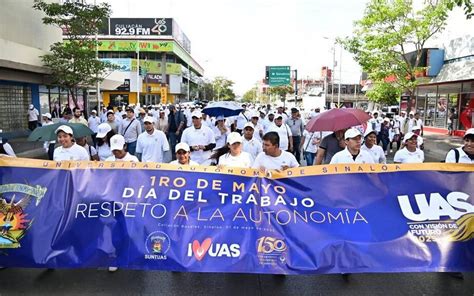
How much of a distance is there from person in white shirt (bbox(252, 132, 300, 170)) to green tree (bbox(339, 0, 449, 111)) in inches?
618

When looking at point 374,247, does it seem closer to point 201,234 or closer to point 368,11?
point 201,234

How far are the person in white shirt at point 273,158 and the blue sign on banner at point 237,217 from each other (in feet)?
2.81

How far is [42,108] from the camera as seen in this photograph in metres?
25.5

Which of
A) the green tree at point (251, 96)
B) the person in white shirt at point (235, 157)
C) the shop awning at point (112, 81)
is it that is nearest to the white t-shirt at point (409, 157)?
the person in white shirt at point (235, 157)

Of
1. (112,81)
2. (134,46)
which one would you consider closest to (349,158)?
(112,81)

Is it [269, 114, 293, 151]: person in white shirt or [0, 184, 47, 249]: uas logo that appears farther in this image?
[269, 114, 293, 151]: person in white shirt

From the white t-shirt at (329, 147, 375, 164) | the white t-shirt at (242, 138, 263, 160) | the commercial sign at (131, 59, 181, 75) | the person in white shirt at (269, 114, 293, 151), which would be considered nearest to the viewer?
the white t-shirt at (329, 147, 375, 164)

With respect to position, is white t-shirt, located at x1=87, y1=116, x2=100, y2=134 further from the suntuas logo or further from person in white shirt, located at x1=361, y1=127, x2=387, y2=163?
the suntuas logo

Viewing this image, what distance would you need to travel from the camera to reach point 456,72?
21594 millimetres

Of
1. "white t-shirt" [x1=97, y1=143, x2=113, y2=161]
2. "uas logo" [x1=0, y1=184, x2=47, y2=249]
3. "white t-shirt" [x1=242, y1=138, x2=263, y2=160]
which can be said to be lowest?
"uas logo" [x1=0, y1=184, x2=47, y2=249]

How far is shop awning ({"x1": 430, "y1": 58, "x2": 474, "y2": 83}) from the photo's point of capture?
65.9 ft

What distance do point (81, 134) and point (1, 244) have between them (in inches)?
113

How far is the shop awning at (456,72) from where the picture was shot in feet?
65.9

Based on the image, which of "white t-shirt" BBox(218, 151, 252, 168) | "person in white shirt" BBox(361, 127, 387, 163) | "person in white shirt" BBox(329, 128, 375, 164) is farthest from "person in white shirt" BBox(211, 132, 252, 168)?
"person in white shirt" BBox(361, 127, 387, 163)
